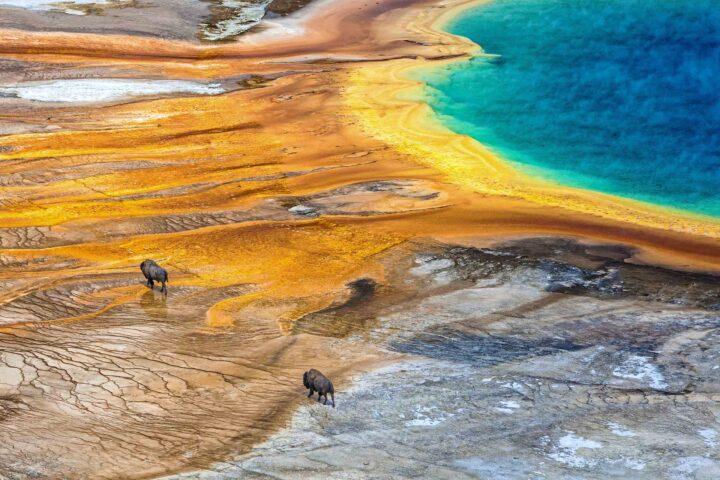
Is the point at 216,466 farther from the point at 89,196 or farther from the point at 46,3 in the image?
the point at 46,3

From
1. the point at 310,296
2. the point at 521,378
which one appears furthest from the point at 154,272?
the point at 521,378

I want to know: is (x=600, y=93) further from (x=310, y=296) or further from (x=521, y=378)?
(x=521, y=378)

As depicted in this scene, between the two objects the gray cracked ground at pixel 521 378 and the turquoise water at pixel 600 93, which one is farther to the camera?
the turquoise water at pixel 600 93

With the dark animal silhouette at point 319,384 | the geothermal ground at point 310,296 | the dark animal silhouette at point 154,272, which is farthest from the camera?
the dark animal silhouette at point 154,272

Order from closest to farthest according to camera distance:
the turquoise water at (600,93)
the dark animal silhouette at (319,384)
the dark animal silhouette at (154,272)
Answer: the dark animal silhouette at (319,384), the dark animal silhouette at (154,272), the turquoise water at (600,93)

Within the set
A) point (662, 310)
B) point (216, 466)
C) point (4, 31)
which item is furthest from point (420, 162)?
point (4, 31)

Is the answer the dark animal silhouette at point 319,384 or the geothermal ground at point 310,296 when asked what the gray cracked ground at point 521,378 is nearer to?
the geothermal ground at point 310,296

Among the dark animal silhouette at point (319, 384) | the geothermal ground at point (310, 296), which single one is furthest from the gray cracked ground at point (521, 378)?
the dark animal silhouette at point (319, 384)
